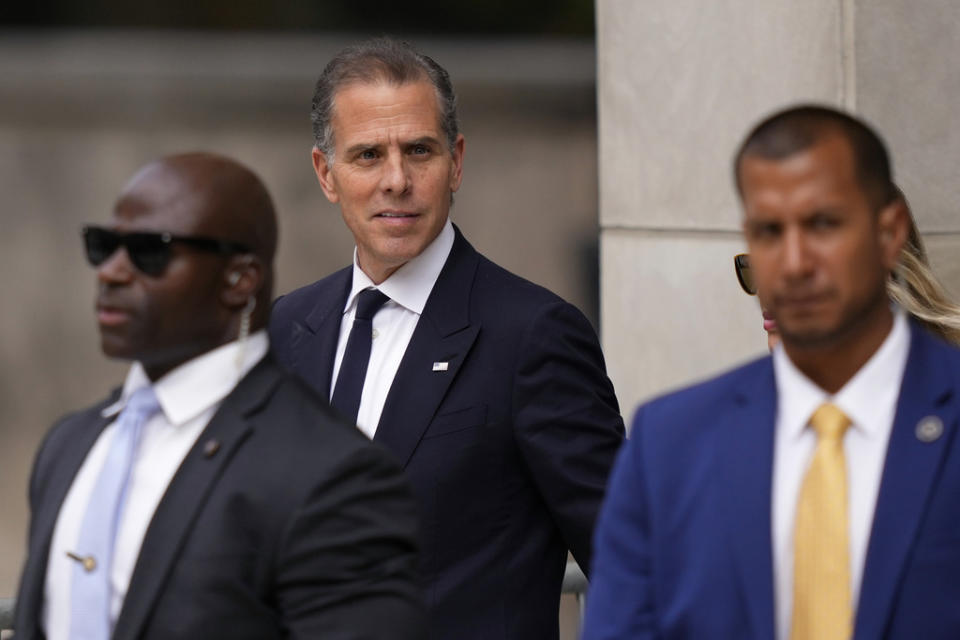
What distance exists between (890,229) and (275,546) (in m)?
1.19

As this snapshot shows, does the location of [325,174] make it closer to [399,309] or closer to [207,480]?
[399,309]

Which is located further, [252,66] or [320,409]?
[252,66]

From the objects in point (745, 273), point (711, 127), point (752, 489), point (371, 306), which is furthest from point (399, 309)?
point (711, 127)

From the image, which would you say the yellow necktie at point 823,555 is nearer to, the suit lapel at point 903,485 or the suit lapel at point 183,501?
the suit lapel at point 903,485

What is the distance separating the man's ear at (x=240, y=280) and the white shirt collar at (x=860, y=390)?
3.16 ft

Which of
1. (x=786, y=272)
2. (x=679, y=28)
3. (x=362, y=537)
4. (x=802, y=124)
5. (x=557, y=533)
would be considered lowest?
(x=557, y=533)

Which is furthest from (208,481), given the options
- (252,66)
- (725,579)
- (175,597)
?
(252,66)

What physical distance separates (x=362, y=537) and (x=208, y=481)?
29cm

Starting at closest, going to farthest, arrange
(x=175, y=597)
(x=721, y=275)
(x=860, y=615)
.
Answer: (x=860, y=615) → (x=175, y=597) → (x=721, y=275)

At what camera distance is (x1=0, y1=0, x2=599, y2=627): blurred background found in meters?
9.16

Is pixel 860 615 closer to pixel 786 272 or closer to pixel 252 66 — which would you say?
pixel 786 272

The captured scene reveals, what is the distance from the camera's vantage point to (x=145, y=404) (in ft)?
10.8

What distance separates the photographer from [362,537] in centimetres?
311

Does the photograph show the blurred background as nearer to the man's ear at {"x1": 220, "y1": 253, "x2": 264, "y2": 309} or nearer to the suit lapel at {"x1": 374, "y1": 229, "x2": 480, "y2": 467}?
the suit lapel at {"x1": 374, "y1": 229, "x2": 480, "y2": 467}
